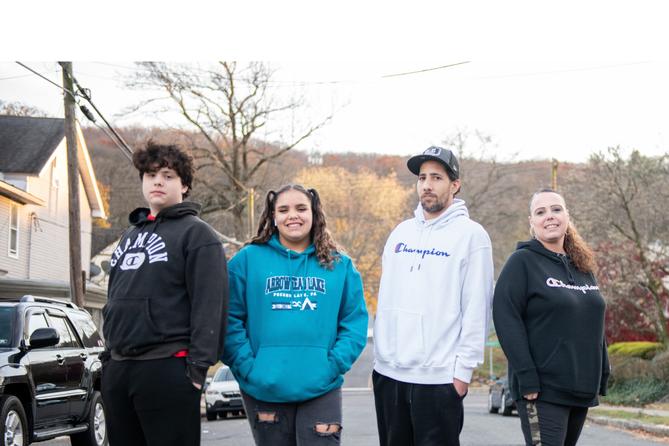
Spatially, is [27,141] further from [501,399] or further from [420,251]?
[420,251]

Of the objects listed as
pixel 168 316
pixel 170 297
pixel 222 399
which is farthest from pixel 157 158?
pixel 222 399

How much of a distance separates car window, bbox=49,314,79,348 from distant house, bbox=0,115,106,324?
1692cm

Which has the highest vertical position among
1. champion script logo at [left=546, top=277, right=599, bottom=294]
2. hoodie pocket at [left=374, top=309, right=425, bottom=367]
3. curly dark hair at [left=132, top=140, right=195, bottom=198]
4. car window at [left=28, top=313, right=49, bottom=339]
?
curly dark hair at [left=132, top=140, right=195, bottom=198]

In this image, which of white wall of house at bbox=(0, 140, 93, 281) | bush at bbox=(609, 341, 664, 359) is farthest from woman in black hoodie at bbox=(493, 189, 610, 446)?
bush at bbox=(609, 341, 664, 359)

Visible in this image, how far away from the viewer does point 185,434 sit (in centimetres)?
473

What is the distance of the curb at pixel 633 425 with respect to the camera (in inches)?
670

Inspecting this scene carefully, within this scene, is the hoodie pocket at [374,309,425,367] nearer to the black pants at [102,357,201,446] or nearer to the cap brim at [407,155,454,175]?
the cap brim at [407,155,454,175]

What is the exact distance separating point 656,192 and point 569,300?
2796 cm

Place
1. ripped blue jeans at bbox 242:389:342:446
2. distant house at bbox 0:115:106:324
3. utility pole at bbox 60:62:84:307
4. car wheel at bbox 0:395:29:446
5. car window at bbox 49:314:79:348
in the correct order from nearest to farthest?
ripped blue jeans at bbox 242:389:342:446, car wheel at bbox 0:395:29:446, car window at bbox 49:314:79:348, utility pole at bbox 60:62:84:307, distant house at bbox 0:115:106:324

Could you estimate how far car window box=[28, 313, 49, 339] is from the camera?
1053 centimetres

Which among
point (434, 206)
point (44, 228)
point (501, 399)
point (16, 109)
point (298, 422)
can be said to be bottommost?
point (501, 399)

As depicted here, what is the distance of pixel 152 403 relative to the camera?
4.66 metres

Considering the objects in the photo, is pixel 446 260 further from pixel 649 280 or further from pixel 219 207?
pixel 219 207

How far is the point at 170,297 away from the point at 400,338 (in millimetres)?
1350
